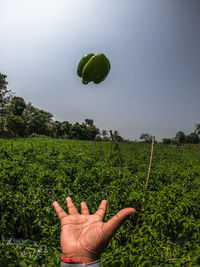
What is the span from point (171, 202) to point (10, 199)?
134 inches

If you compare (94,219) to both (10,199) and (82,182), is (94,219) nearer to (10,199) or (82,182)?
(10,199)

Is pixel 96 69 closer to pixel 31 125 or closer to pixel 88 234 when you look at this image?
pixel 88 234

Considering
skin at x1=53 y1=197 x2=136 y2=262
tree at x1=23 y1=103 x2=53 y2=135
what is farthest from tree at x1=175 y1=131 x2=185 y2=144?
skin at x1=53 y1=197 x2=136 y2=262

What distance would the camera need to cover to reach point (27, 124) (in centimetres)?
3691

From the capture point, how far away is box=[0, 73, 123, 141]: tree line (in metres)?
27.1

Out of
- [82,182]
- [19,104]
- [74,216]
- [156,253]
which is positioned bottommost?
[156,253]

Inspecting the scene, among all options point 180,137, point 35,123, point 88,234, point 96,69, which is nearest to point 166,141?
point 180,137

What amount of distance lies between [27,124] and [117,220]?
40.0 meters

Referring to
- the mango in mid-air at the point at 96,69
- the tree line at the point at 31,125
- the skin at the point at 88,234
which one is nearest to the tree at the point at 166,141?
the tree line at the point at 31,125

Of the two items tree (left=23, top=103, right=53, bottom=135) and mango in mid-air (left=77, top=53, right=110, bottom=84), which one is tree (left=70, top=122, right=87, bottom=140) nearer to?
tree (left=23, top=103, right=53, bottom=135)

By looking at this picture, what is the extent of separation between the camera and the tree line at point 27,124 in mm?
27105

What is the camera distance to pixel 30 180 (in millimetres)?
4277

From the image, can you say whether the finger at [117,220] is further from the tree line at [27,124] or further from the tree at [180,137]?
the tree at [180,137]

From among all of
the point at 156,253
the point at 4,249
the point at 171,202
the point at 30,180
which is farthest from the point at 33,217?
the point at 171,202
